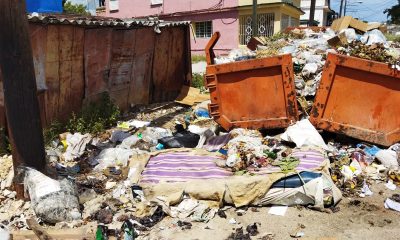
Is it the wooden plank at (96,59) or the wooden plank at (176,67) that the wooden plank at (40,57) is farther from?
the wooden plank at (176,67)

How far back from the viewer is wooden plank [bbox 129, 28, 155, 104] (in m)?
8.42

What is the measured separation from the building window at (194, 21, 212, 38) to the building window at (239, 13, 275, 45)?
91.5 inches

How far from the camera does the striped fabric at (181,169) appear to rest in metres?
4.23

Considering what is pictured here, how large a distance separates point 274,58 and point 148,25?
4026 mm

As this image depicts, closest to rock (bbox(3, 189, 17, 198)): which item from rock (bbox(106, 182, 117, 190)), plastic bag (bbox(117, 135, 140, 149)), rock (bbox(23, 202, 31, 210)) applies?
rock (bbox(23, 202, 31, 210))

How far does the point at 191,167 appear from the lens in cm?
440

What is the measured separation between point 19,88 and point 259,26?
19271mm

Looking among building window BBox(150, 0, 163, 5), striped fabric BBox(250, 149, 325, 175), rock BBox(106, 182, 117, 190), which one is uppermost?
building window BBox(150, 0, 163, 5)

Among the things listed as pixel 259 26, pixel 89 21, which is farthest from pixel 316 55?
pixel 259 26

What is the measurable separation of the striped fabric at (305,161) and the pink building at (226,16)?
1681 centimetres

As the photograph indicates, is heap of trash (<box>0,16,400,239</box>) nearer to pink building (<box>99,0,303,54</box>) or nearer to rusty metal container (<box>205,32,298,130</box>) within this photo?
rusty metal container (<box>205,32,298,130</box>)

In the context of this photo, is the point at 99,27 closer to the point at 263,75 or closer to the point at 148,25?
the point at 148,25

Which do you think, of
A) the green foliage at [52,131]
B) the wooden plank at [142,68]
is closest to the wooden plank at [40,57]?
the green foliage at [52,131]

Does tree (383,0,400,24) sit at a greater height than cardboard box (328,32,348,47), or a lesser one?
greater
